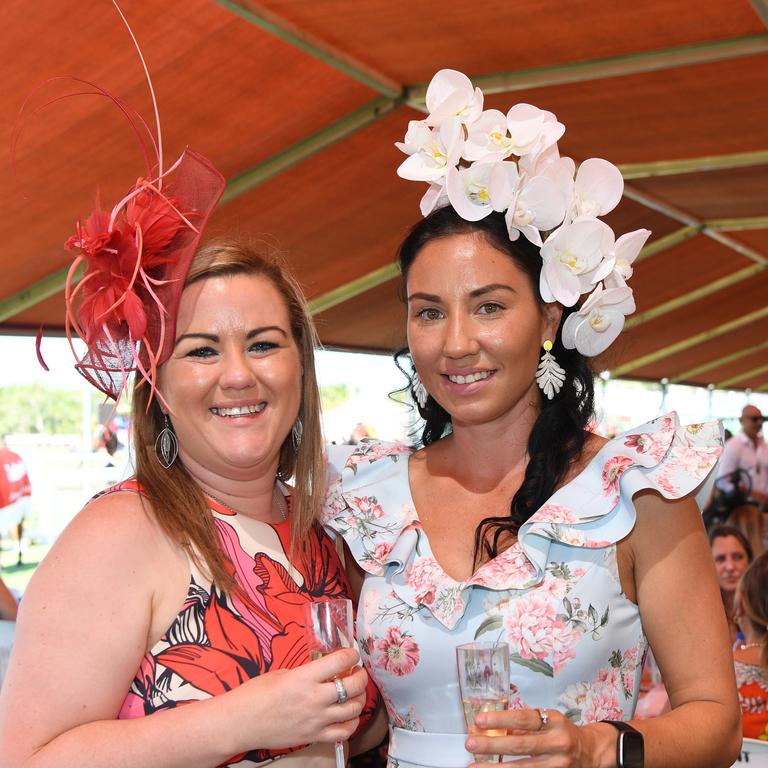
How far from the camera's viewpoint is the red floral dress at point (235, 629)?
175 cm

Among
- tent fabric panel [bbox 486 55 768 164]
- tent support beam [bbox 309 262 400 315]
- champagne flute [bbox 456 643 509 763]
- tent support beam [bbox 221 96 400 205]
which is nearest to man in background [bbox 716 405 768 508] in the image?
tent fabric panel [bbox 486 55 768 164]

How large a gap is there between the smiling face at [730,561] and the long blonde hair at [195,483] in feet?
11.2

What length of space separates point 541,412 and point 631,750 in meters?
0.76

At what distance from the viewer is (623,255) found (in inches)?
84.9

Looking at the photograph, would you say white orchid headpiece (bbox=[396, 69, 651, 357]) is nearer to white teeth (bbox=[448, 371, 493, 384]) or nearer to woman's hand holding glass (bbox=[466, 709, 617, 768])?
white teeth (bbox=[448, 371, 493, 384])

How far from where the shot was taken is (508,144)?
2.11 metres

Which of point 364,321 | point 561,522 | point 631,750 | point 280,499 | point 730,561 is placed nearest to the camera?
point 631,750

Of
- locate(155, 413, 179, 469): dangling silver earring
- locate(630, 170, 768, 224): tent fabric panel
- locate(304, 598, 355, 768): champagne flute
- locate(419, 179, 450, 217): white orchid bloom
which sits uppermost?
locate(630, 170, 768, 224): tent fabric panel

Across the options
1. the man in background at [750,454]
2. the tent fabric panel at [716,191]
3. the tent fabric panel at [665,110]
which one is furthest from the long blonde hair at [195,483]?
the man in background at [750,454]

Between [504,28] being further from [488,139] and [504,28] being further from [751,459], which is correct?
[751,459]

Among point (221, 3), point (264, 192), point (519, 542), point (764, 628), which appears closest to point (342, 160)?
point (264, 192)

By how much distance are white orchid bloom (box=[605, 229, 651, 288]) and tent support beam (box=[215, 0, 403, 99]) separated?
250cm

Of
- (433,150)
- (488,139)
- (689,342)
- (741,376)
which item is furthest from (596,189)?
(741,376)

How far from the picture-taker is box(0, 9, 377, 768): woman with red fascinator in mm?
1631
